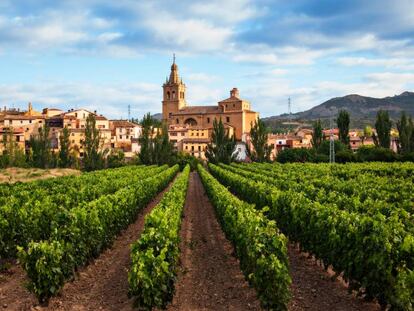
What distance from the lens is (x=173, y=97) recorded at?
14288 centimetres

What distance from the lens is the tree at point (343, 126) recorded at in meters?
81.9

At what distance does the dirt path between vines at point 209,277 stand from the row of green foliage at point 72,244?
103 inches

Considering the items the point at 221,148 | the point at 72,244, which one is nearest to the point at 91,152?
the point at 221,148

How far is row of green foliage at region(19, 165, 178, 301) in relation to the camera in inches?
391

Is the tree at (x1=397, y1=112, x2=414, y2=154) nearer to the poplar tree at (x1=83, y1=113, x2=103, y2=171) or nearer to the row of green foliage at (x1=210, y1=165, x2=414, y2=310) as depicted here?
the poplar tree at (x1=83, y1=113, x2=103, y2=171)

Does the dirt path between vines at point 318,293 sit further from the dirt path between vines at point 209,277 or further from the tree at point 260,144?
the tree at point 260,144

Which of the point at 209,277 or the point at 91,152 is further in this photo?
the point at 91,152

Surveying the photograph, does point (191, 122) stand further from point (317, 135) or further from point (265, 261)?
point (265, 261)

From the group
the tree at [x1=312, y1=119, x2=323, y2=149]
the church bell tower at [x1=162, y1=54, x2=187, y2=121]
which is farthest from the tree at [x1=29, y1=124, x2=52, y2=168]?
the church bell tower at [x1=162, y1=54, x2=187, y2=121]

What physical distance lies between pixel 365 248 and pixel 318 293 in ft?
6.18

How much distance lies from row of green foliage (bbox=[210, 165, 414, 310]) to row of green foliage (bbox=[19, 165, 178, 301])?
6247 mm

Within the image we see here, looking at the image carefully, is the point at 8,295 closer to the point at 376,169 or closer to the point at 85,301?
the point at 85,301

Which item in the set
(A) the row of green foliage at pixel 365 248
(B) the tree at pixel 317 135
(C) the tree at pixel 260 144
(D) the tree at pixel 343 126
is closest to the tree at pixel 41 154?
(C) the tree at pixel 260 144

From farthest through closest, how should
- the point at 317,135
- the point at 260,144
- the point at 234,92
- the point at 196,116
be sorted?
the point at 234,92 < the point at 196,116 < the point at 317,135 < the point at 260,144
